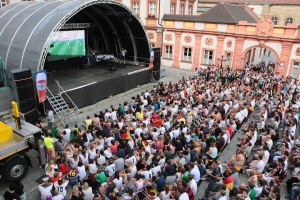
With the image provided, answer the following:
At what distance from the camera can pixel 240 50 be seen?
24.6 metres

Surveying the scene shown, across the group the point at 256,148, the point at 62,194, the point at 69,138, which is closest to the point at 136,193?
the point at 62,194

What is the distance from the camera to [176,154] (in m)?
10.6

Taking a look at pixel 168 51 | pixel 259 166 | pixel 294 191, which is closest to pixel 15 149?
pixel 259 166

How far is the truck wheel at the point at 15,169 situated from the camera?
9148mm

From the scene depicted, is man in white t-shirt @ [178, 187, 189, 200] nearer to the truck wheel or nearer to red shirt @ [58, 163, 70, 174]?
red shirt @ [58, 163, 70, 174]

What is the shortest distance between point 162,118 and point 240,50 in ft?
48.1

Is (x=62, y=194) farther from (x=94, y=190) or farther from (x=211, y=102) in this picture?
(x=211, y=102)

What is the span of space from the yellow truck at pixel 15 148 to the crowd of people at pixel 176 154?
70 cm

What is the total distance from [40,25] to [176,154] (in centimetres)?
1175

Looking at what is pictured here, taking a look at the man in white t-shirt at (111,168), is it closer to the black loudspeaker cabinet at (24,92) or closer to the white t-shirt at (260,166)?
the white t-shirt at (260,166)

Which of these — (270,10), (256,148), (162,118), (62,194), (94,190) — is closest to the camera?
(62,194)

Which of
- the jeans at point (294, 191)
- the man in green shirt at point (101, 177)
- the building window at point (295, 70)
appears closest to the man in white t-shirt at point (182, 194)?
the man in green shirt at point (101, 177)

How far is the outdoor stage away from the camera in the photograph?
17.2 m

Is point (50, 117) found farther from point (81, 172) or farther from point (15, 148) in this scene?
point (81, 172)
